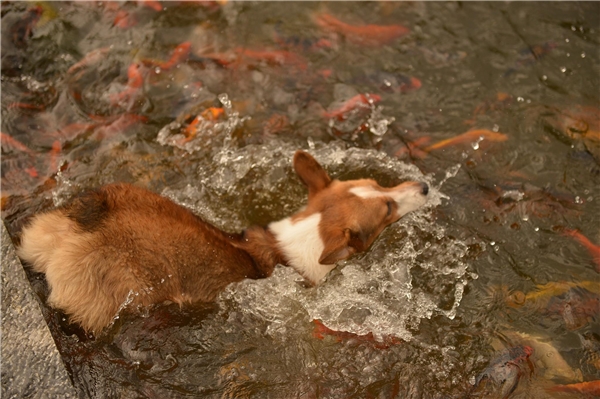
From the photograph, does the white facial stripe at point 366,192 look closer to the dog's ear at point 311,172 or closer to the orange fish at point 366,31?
the dog's ear at point 311,172

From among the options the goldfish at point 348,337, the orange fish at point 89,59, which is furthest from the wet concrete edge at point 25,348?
the orange fish at point 89,59

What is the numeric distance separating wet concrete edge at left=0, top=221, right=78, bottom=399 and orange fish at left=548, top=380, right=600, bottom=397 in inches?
107

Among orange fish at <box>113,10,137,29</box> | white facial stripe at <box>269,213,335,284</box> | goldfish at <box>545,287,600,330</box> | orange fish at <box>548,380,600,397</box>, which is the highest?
orange fish at <box>113,10,137,29</box>

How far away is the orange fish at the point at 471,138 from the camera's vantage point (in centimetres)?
453

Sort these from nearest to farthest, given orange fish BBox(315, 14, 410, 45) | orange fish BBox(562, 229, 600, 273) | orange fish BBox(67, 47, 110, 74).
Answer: orange fish BBox(562, 229, 600, 273)
orange fish BBox(67, 47, 110, 74)
orange fish BBox(315, 14, 410, 45)

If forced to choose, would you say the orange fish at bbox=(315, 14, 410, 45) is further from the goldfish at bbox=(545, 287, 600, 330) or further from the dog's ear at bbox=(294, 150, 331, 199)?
the goldfish at bbox=(545, 287, 600, 330)

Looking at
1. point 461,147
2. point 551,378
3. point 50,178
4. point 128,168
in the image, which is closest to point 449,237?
point 461,147

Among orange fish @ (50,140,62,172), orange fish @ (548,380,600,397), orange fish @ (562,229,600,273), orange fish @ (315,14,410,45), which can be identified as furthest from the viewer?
orange fish @ (315,14,410,45)

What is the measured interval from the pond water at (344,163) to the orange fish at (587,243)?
0.04 ft

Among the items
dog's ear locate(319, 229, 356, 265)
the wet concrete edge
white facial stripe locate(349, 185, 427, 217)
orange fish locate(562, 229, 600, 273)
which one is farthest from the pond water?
dog's ear locate(319, 229, 356, 265)

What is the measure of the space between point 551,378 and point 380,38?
3026mm

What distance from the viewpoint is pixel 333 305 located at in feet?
12.8

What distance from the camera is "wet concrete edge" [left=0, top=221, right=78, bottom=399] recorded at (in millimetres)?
3053

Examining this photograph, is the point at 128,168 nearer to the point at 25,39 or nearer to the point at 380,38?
the point at 25,39
